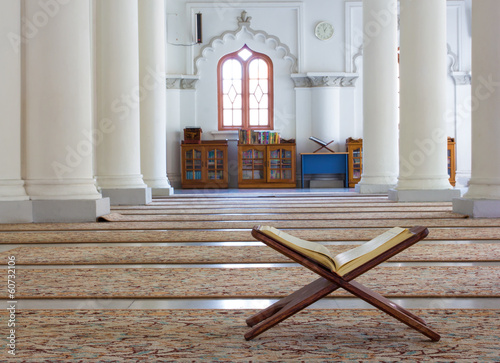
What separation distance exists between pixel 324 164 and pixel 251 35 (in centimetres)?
394

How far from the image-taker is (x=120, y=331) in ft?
7.12

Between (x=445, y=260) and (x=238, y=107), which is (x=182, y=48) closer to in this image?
(x=238, y=107)

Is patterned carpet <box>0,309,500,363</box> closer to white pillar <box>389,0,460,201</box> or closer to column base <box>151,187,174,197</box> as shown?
white pillar <box>389,0,460,201</box>

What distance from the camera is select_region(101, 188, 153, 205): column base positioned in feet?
27.6

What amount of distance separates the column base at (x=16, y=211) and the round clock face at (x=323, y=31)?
11.0 metres

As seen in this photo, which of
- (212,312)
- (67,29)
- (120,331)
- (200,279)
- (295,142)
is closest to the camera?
(120,331)

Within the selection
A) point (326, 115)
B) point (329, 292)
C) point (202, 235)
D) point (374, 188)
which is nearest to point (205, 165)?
point (326, 115)

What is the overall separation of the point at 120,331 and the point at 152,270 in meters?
1.26

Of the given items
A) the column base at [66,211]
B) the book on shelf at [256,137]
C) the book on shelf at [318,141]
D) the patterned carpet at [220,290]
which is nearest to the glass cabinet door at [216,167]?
the book on shelf at [256,137]

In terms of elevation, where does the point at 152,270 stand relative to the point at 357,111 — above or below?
below

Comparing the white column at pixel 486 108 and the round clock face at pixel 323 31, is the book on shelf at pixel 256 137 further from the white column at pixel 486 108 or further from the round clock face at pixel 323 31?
the white column at pixel 486 108

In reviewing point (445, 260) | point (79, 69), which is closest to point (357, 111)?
point (79, 69)

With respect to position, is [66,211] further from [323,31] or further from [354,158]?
[323,31]

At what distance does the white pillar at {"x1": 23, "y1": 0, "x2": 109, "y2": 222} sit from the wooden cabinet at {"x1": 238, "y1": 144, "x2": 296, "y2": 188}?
879 cm
